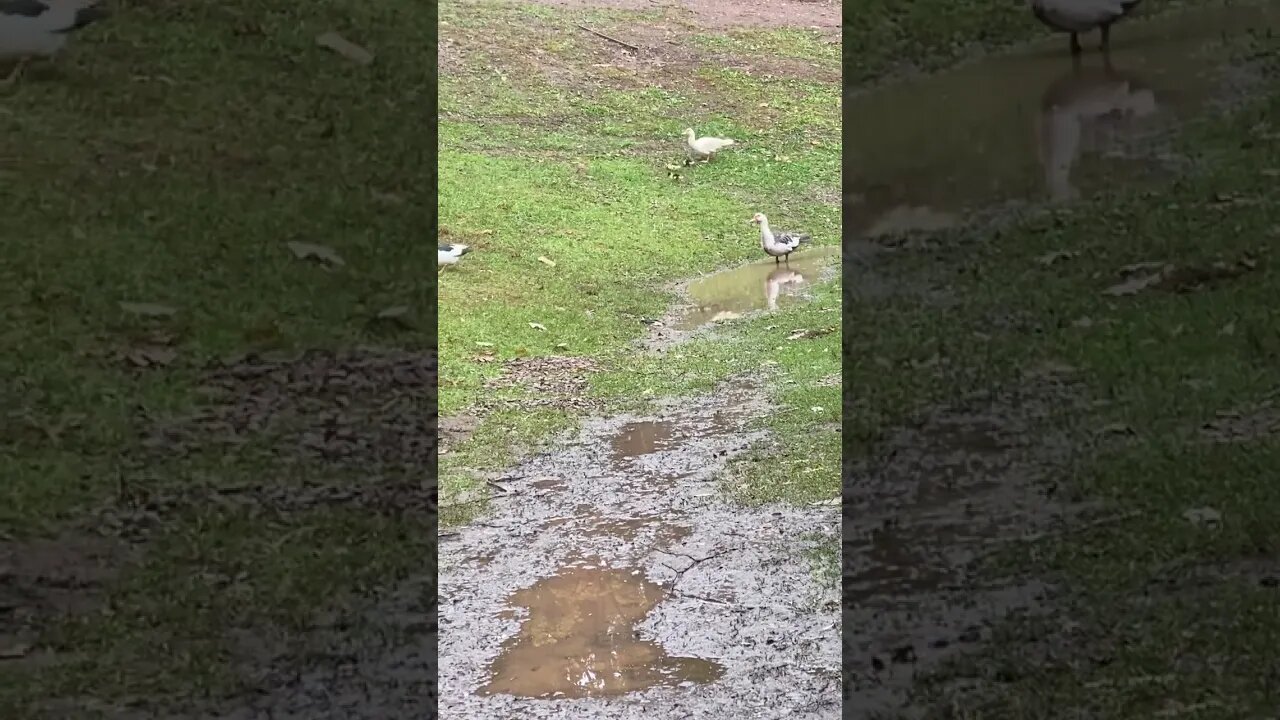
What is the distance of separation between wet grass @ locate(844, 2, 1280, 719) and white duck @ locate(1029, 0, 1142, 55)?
1.43m

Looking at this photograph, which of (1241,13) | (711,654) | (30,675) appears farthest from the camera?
(1241,13)

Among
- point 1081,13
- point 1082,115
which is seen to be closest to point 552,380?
point 1082,115

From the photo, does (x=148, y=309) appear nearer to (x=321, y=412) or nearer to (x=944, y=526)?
(x=321, y=412)

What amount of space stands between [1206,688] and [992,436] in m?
1.87

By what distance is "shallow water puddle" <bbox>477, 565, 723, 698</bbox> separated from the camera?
14.5 feet

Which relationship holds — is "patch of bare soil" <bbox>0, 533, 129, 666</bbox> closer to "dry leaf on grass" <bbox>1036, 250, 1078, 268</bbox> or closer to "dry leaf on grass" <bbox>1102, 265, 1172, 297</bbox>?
"dry leaf on grass" <bbox>1102, 265, 1172, 297</bbox>

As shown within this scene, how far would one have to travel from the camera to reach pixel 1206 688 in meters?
3.98

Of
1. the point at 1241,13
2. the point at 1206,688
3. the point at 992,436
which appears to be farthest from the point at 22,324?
the point at 1241,13

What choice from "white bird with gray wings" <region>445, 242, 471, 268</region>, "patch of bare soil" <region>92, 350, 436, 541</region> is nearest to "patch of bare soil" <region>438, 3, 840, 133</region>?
"white bird with gray wings" <region>445, 242, 471, 268</region>

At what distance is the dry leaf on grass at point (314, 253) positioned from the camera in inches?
293

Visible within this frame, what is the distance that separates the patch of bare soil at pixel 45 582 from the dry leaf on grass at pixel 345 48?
6.26 metres

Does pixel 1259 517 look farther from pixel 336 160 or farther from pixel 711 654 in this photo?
pixel 336 160

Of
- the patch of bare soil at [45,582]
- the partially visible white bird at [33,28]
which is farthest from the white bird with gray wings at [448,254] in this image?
the patch of bare soil at [45,582]

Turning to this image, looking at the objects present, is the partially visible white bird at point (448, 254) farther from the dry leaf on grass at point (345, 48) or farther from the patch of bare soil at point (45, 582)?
the patch of bare soil at point (45, 582)
